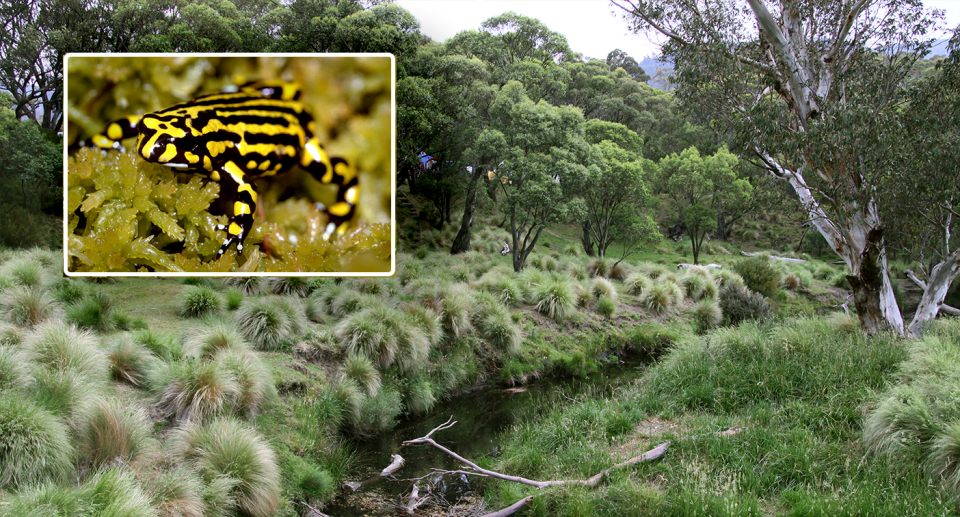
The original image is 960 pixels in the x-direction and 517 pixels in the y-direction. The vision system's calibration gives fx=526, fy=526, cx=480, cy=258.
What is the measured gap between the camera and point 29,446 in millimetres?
4059

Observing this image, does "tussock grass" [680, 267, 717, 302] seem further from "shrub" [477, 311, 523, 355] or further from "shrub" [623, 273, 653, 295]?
"shrub" [477, 311, 523, 355]

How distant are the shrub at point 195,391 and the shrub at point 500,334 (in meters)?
5.52

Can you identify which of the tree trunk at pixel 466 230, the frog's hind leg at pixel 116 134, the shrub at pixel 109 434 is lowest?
the shrub at pixel 109 434

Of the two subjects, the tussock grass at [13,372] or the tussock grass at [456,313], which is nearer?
the tussock grass at [13,372]

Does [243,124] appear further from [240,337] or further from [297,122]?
[240,337]

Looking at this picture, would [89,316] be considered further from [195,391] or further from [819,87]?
[819,87]

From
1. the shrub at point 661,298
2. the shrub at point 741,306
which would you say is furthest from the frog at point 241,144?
the shrub at point 741,306

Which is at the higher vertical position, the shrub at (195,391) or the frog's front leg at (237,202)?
the frog's front leg at (237,202)

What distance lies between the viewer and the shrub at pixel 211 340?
6781 mm

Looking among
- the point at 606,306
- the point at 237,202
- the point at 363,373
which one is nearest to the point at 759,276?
the point at 606,306

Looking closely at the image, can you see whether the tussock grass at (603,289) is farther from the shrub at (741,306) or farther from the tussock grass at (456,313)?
the tussock grass at (456,313)

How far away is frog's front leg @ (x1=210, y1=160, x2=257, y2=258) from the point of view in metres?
5.57

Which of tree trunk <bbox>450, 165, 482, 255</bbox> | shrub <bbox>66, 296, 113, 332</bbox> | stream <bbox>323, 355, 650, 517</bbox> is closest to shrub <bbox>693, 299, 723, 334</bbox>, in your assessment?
stream <bbox>323, 355, 650, 517</bbox>

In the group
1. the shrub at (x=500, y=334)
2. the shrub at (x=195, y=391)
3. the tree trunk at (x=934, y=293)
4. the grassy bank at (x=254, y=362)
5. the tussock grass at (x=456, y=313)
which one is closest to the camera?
the grassy bank at (x=254, y=362)
